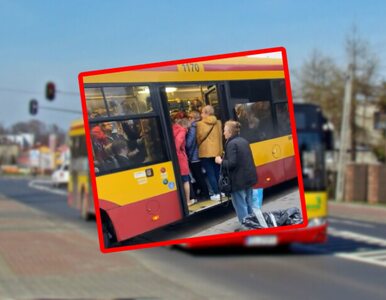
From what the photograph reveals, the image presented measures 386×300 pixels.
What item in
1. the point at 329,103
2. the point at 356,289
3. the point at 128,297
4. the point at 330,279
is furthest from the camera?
the point at 329,103

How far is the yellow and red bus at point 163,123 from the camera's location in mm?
2752

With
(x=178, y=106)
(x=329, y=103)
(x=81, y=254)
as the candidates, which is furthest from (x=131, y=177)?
(x=329, y=103)

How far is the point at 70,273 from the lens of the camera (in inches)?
452

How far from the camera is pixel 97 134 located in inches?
108

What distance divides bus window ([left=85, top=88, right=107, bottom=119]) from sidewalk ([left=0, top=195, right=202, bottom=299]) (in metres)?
6.89

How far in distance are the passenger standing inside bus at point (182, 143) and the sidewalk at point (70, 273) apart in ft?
22.6

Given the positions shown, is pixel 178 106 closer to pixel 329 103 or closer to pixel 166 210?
pixel 166 210

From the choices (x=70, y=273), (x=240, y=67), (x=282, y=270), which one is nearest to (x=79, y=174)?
(x=282, y=270)

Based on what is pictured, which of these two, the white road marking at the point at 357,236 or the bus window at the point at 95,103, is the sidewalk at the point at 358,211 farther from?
the bus window at the point at 95,103

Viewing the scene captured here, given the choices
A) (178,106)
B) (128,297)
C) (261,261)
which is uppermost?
(178,106)

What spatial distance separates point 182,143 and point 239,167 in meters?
0.24

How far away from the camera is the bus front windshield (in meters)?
15.3

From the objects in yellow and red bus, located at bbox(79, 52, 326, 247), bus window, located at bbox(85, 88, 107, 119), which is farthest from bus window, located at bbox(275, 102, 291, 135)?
bus window, located at bbox(85, 88, 107, 119)

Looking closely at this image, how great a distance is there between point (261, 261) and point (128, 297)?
17.2ft
